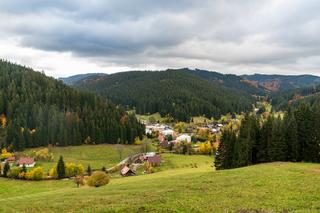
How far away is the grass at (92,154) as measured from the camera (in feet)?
370

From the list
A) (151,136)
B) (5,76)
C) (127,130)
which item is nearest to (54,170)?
(127,130)

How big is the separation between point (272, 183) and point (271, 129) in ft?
106

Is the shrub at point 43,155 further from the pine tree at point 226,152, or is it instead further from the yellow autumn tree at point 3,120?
the pine tree at point 226,152

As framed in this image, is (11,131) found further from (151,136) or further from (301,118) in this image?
(301,118)

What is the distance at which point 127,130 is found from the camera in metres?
148

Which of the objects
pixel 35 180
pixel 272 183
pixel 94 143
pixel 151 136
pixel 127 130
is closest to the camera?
pixel 272 183

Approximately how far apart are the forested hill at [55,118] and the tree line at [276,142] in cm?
8655

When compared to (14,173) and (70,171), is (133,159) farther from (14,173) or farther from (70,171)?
(14,173)

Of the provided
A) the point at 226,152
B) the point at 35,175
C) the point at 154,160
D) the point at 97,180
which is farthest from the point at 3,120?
the point at 226,152

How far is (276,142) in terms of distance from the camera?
59531 millimetres

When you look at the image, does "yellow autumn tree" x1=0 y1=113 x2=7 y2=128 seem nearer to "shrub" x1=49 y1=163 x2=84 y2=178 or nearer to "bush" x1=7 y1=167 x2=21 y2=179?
"bush" x1=7 y1=167 x2=21 y2=179

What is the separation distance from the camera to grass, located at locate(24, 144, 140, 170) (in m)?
113

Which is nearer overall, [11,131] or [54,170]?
→ [54,170]

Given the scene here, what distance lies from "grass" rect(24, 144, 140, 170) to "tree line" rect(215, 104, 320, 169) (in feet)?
192
